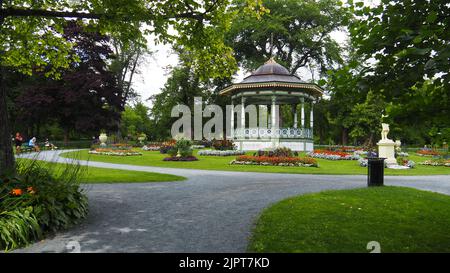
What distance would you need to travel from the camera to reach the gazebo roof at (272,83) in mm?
29875

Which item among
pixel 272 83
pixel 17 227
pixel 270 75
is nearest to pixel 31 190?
pixel 17 227

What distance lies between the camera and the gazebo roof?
29.9 metres

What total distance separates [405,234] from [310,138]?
2716 centimetres

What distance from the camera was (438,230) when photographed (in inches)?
240

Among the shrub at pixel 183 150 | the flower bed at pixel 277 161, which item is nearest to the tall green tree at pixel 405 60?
the flower bed at pixel 277 161

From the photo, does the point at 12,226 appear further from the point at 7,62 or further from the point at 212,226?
the point at 7,62

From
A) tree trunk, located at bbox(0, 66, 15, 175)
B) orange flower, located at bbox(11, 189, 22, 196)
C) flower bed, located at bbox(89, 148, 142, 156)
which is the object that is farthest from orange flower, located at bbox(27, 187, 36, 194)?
flower bed, located at bbox(89, 148, 142, 156)

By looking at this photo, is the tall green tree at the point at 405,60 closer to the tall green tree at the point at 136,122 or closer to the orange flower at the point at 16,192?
the orange flower at the point at 16,192

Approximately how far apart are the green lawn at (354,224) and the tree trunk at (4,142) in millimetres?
5465

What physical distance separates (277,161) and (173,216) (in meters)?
13.5

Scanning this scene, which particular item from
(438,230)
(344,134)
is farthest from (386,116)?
(344,134)

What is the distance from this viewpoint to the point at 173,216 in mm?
6879

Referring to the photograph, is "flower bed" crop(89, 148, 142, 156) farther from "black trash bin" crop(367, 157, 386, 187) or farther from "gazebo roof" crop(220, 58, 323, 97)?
"black trash bin" crop(367, 157, 386, 187)

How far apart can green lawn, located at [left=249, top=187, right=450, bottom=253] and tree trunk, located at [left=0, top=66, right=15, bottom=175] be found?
5465mm
